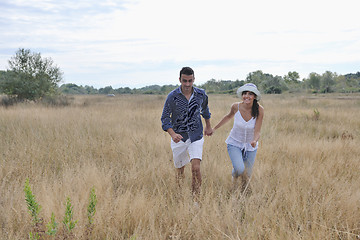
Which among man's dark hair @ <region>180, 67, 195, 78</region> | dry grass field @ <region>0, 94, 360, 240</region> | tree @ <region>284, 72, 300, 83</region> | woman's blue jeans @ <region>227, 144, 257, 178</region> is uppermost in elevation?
tree @ <region>284, 72, 300, 83</region>

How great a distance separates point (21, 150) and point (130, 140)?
2.19 meters

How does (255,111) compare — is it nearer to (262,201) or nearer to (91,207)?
(262,201)

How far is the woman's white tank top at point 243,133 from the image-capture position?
11.2 feet

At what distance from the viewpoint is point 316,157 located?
495 cm

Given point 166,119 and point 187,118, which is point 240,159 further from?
point 166,119

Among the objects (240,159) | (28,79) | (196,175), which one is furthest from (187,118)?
(28,79)

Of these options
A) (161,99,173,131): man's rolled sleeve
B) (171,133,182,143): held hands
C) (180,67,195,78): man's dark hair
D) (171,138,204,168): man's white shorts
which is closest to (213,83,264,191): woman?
(171,138,204,168): man's white shorts

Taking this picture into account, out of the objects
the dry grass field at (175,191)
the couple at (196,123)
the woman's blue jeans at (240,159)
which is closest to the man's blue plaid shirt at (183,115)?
the couple at (196,123)

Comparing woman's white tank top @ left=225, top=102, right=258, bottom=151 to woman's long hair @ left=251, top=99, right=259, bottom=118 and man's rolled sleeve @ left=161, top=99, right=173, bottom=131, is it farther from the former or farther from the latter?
man's rolled sleeve @ left=161, top=99, right=173, bottom=131

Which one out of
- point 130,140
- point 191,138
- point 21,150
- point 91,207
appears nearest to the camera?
point 91,207

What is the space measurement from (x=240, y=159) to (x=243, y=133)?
0.36 meters

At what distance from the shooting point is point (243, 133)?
11.4 ft

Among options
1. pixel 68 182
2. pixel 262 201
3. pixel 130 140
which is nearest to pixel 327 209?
pixel 262 201

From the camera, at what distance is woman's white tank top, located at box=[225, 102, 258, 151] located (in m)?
3.42
